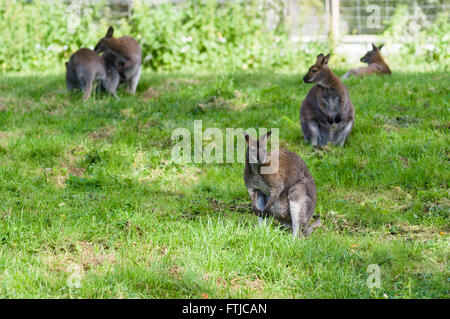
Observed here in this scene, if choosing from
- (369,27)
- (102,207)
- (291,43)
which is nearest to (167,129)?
(102,207)

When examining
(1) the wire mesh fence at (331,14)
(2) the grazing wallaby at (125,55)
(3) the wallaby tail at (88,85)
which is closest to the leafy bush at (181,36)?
(1) the wire mesh fence at (331,14)

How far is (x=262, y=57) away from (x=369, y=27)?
3.70 meters

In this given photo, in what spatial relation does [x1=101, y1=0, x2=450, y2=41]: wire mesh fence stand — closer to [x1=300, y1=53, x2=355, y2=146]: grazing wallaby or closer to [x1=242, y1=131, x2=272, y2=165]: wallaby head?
[x1=300, y1=53, x2=355, y2=146]: grazing wallaby

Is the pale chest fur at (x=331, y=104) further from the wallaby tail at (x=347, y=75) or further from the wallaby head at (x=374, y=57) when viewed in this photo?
the wallaby head at (x=374, y=57)

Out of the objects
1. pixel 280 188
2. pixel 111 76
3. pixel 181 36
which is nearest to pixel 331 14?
pixel 181 36

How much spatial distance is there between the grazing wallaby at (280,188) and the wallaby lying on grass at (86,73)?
16.1ft

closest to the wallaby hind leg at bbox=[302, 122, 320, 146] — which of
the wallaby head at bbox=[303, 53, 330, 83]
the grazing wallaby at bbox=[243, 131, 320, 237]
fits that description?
the wallaby head at bbox=[303, 53, 330, 83]

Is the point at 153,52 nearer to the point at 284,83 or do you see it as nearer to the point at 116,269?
the point at 284,83

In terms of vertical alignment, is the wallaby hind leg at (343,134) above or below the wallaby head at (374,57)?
below

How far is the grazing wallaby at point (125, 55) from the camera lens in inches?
381

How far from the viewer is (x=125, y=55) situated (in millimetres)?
9719

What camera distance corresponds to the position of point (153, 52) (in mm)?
11797

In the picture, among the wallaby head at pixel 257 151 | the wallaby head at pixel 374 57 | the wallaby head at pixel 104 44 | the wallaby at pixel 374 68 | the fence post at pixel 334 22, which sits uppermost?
the fence post at pixel 334 22

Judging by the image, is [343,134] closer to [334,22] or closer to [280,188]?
[280,188]
